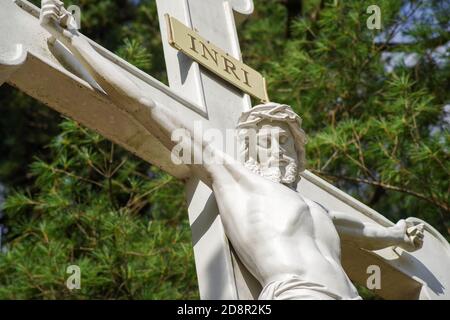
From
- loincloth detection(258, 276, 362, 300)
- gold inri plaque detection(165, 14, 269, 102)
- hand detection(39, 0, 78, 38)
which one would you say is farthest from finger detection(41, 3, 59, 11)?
loincloth detection(258, 276, 362, 300)

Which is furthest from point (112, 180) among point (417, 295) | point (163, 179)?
point (417, 295)

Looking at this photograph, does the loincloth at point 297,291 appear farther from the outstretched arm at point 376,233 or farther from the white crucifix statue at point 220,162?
the outstretched arm at point 376,233

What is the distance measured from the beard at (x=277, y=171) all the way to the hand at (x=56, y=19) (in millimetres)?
854

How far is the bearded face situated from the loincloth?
2.07 ft

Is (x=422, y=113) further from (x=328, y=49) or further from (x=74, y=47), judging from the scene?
(x=74, y=47)

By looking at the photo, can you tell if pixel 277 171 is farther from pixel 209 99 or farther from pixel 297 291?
pixel 297 291

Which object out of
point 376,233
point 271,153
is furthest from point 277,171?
point 376,233

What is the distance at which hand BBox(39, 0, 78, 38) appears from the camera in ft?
14.3

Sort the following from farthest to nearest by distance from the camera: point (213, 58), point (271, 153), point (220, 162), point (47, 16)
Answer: point (213, 58), point (271, 153), point (220, 162), point (47, 16)

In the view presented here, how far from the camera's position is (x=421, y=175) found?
288 inches

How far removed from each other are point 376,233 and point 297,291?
3.09ft

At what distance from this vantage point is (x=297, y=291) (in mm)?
A: 3994
